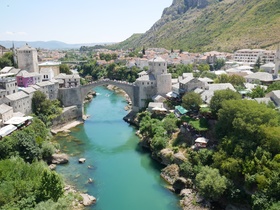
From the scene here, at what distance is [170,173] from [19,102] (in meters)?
18.4

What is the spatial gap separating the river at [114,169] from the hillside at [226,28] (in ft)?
162

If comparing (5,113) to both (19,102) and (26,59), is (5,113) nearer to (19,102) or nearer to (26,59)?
(19,102)

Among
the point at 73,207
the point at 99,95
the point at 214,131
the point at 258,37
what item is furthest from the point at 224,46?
the point at 73,207

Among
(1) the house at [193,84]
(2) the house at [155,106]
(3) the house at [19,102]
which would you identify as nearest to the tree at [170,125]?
(2) the house at [155,106]

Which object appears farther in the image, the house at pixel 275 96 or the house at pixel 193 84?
the house at pixel 193 84

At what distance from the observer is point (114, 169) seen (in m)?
25.4

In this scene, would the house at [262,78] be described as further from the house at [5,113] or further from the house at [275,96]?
the house at [5,113]

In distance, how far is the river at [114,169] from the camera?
67.1 feet

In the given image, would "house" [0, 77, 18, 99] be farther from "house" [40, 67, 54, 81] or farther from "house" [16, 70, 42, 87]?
"house" [40, 67, 54, 81]

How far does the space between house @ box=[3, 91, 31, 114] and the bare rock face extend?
17320 millimetres

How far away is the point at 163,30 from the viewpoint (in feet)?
439

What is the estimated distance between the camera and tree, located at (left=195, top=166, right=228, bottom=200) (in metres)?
18.7

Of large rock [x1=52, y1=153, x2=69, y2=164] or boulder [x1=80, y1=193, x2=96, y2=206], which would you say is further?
large rock [x1=52, y1=153, x2=69, y2=164]

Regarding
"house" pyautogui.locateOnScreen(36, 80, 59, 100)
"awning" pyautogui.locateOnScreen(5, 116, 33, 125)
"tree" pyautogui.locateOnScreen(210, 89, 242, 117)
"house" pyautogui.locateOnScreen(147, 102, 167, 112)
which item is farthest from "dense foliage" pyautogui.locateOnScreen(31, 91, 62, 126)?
"tree" pyautogui.locateOnScreen(210, 89, 242, 117)
